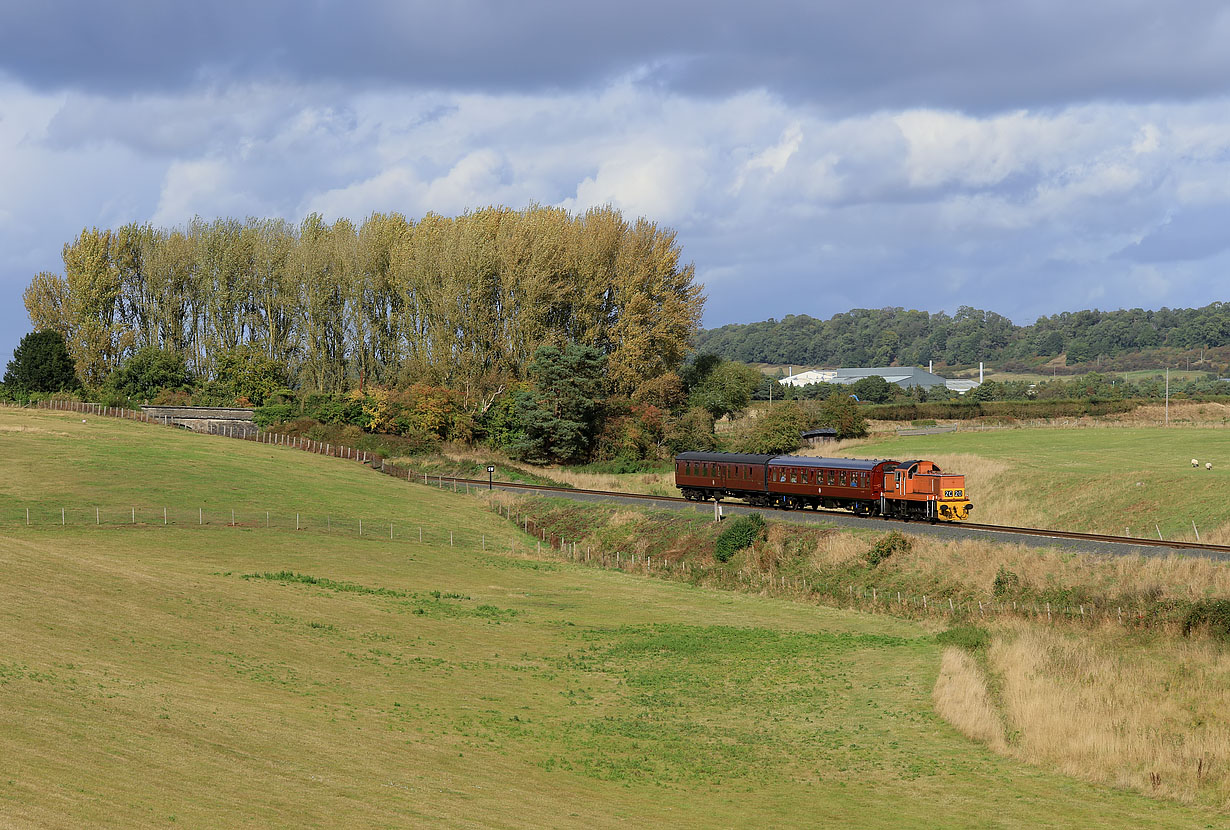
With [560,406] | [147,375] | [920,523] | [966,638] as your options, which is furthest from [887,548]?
[147,375]

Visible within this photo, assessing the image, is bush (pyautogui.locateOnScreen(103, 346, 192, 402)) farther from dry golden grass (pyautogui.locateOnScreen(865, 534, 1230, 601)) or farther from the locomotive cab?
dry golden grass (pyautogui.locateOnScreen(865, 534, 1230, 601))

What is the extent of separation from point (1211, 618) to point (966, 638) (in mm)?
9160

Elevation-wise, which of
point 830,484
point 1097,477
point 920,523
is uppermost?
point 1097,477

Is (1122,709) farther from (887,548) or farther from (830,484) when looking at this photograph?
(830,484)

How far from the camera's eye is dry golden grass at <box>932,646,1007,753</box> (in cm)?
2845

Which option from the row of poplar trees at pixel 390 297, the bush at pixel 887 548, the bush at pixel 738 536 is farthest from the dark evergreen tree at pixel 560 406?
the bush at pixel 887 548

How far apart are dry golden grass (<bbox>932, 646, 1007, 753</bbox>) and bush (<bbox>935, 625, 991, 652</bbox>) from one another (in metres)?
3.27

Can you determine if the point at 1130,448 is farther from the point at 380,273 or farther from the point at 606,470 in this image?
the point at 380,273

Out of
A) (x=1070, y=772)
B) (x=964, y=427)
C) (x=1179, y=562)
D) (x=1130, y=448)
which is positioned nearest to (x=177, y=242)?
(x=964, y=427)

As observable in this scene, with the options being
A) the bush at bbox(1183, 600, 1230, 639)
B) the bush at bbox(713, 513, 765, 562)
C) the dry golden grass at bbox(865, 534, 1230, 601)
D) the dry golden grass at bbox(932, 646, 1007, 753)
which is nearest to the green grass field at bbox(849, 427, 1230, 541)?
the dry golden grass at bbox(865, 534, 1230, 601)

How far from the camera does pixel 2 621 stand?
29578 mm

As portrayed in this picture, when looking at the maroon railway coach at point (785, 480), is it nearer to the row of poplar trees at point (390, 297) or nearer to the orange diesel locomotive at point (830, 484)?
the orange diesel locomotive at point (830, 484)

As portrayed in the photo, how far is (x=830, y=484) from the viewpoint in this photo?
221 feet

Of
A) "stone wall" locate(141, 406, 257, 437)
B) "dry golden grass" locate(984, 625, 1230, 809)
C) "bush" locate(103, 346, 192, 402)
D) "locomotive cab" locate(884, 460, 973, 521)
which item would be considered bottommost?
"dry golden grass" locate(984, 625, 1230, 809)
